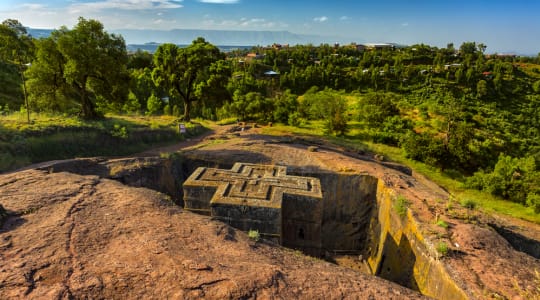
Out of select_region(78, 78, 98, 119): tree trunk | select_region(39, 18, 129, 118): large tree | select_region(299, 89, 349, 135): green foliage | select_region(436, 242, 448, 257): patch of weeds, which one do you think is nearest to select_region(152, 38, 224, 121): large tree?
select_region(39, 18, 129, 118): large tree

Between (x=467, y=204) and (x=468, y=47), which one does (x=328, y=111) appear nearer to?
(x=467, y=204)

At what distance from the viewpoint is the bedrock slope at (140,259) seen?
14.1 ft

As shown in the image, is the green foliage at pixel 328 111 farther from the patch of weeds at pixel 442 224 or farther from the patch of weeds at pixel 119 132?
the patch of weeds at pixel 442 224

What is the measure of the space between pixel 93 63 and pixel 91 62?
0.11m

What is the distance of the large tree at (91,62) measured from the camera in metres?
15.5

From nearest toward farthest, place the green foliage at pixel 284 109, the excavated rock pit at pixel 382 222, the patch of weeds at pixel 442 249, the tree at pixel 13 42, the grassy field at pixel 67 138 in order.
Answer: the excavated rock pit at pixel 382 222
the patch of weeds at pixel 442 249
the grassy field at pixel 67 138
the tree at pixel 13 42
the green foliage at pixel 284 109

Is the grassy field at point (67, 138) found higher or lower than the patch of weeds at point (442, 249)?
higher

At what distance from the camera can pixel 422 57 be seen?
65188 millimetres

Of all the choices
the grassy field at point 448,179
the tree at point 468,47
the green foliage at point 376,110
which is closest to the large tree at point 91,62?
the grassy field at point 448,179

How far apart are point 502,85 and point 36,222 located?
200 ft

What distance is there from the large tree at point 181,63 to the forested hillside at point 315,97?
0.25 feet

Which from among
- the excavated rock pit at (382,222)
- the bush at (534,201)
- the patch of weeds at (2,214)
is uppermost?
the patch of weeds at (2,214)

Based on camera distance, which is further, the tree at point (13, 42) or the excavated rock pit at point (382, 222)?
the tree at point (13, 42)

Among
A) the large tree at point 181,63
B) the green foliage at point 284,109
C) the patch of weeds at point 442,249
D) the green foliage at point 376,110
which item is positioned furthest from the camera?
the green foliage at point 376,110
